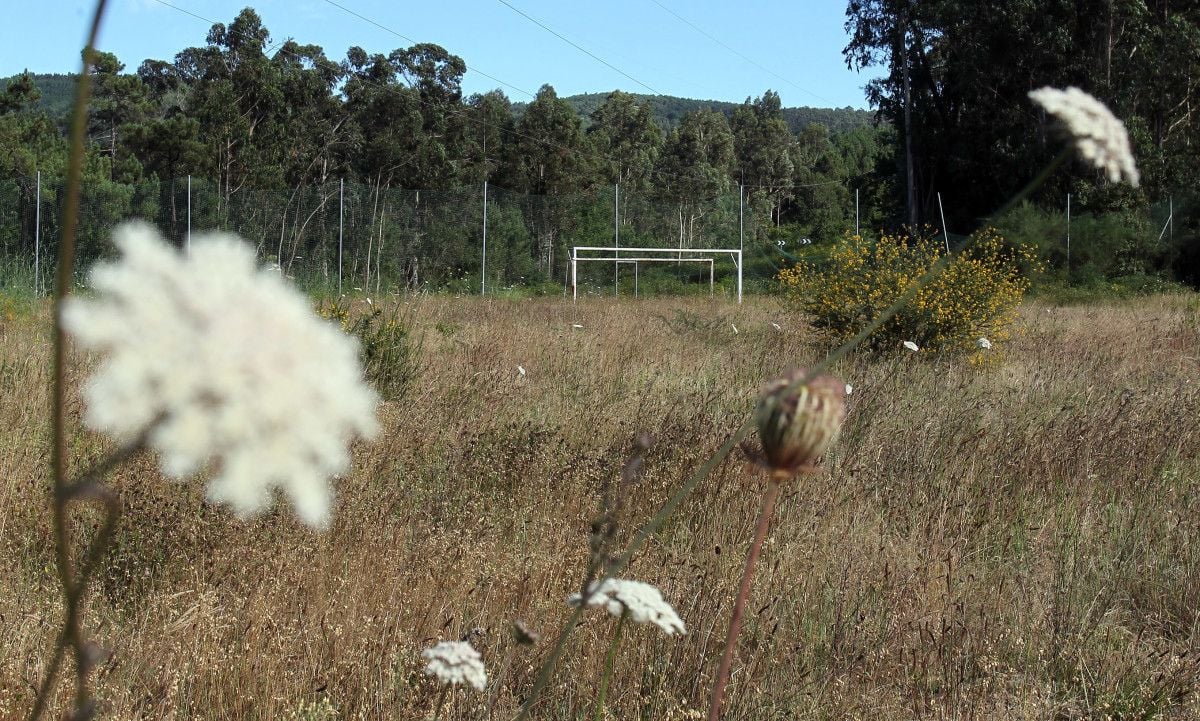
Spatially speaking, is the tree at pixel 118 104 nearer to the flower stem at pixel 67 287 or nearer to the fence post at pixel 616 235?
the fence post at pixel 616 235

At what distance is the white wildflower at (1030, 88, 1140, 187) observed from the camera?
2.19 feet

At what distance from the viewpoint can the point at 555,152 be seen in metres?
37.2

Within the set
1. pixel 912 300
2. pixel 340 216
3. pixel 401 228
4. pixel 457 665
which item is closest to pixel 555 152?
pixel 401 228

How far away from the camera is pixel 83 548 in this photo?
2871 millimetres

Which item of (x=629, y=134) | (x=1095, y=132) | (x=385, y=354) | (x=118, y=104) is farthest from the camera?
(x=629, y=134)

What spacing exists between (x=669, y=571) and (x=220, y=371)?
2.42 m

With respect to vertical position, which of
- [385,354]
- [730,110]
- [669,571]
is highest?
[730,110]

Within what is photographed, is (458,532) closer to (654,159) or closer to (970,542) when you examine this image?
(970,542)

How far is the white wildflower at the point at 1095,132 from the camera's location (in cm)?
67

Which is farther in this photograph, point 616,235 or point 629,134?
point 629,134

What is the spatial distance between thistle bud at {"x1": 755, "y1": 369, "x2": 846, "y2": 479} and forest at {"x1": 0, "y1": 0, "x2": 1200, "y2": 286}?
11.8 m

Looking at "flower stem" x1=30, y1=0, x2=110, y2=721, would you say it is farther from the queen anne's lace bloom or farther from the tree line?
the tree line

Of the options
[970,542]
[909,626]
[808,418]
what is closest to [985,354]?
[970,542]

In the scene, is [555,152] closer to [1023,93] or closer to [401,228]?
[1023,93]
